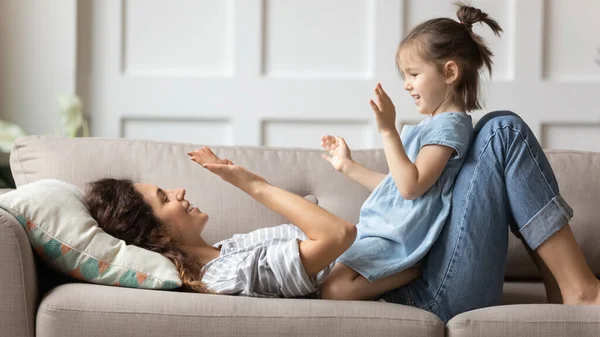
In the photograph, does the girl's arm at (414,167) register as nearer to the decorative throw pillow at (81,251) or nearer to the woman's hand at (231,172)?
the woman's hand at (231,172)

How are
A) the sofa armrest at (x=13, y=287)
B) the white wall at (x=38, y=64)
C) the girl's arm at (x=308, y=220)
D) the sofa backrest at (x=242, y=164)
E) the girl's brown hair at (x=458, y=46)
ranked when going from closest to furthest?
the sofa armrest at (x=13, y=287) < the girl's arm at (x=308, y=220) < the girl's brown hair at (x=458, y=46) < the sofa backrest at (x=242, y=164) < the white wall at (x=38, y=64)

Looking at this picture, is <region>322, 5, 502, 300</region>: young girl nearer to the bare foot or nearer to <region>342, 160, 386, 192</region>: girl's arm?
<region>342, 160, 386, 192</region>: girl's arm

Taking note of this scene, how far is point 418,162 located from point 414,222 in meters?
0.13

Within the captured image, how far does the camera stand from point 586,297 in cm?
165

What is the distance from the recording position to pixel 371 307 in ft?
4.95

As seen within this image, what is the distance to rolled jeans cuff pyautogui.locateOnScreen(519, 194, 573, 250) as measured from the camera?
1.62 meters

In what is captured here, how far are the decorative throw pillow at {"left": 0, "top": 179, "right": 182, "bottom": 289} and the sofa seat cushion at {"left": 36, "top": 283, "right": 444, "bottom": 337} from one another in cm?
9

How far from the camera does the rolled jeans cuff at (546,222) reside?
5.33 ft

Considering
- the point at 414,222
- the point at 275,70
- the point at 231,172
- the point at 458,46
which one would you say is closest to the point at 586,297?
the point at 414,222

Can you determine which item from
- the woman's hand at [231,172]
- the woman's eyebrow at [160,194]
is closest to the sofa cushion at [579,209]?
the woman's hand at [231,172]

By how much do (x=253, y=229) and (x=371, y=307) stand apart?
1.81 ft

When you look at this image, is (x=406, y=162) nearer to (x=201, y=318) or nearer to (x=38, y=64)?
(x=201, y=318)

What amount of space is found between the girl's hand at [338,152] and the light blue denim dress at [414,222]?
7.1 inches

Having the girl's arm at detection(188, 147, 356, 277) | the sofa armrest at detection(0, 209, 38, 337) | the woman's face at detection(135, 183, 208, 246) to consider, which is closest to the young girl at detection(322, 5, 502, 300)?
the girl's arm at detection(188, 147, 356, 277)
